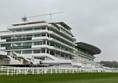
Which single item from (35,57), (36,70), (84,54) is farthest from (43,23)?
(84,54)

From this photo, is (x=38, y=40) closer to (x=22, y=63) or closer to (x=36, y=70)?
(x=22, y=63)

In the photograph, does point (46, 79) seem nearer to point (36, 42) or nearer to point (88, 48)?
point (36, 42)

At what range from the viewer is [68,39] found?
99.8 metres

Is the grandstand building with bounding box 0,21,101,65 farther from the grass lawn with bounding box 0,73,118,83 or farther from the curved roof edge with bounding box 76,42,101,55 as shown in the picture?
the grass lawn with bounding box 0,73,118,83

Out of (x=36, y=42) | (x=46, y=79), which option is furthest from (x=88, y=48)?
(x=46, y=79)

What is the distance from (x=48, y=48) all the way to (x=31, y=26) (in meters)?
9.39

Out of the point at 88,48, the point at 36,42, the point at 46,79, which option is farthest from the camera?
the point at 88,48

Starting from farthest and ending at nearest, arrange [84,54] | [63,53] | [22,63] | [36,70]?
[84,54]
[63,53]
[22,63]
[36,70]

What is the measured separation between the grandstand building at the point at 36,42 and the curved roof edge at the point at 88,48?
3899 centimetres

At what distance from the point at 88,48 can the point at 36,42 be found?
203 feet

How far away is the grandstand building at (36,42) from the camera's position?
77812 mm

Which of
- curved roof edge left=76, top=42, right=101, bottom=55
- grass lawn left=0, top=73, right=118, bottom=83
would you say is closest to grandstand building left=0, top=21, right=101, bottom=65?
curved roof edge left=76, top=42, right=101, bottom=55

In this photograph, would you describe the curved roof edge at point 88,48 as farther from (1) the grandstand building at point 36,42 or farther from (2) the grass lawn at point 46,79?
(2) the grass lawn at point 46,79

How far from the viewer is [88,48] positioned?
14012 centimetres
